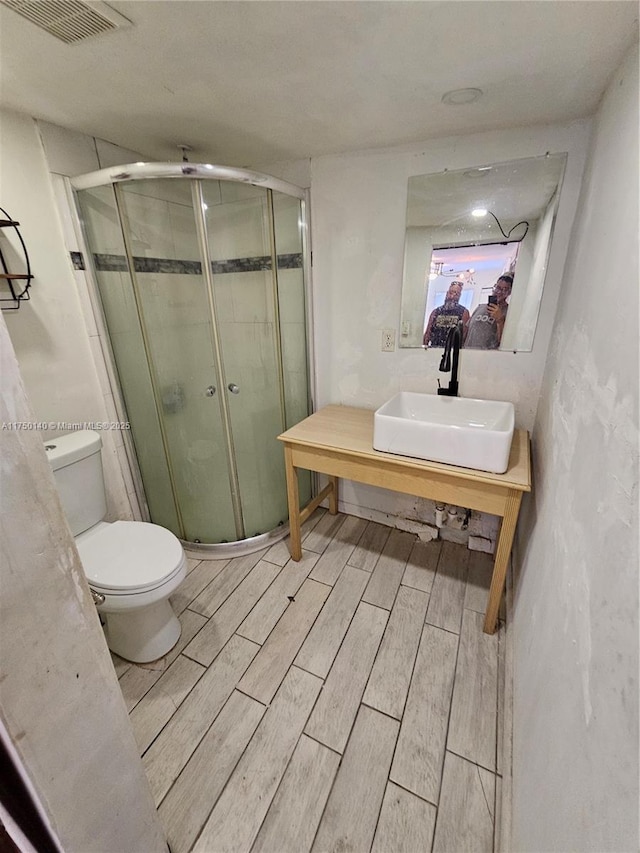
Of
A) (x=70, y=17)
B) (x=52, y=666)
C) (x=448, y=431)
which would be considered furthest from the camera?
(x=448, y=431)

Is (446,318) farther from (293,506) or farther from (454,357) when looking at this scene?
(293,506)

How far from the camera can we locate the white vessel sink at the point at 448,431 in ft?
4.28

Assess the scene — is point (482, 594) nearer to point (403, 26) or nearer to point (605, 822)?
point (605, 822)

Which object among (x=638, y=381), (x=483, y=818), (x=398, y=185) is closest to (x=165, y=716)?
(x=483, y=818)

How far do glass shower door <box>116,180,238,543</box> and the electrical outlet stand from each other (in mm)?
896

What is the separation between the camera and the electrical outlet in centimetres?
183

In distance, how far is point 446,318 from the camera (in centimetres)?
169

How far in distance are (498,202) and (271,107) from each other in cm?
98

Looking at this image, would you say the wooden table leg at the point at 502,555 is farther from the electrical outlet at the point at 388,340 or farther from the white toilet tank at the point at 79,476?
the white toilet tank at the point at 79,476

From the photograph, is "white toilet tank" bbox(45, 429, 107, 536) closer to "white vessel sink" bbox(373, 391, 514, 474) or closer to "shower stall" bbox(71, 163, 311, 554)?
"shower stall" bbox(71, 163, 311, 554)

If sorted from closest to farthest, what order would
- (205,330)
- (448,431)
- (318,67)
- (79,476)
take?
(318,67)
(448,431)
(79,476)
(205,330)

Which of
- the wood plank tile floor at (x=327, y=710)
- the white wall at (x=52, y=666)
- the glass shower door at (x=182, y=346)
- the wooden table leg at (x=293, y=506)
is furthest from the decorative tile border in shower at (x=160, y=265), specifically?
the wood plank tile floor at (x=327, y=710)

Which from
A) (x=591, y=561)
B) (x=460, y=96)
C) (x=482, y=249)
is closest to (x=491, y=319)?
(x=482, y=249)

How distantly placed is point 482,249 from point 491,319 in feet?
1.01
